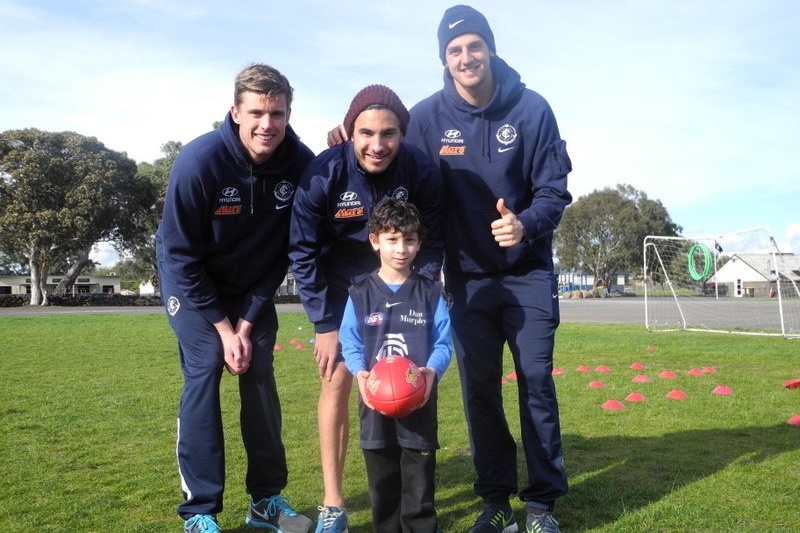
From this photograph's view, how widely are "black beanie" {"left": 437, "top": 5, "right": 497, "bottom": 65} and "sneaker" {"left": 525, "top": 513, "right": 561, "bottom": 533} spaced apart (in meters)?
2.79

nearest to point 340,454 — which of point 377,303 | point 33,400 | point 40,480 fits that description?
point 377,303

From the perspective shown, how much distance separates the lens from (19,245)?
4775cm

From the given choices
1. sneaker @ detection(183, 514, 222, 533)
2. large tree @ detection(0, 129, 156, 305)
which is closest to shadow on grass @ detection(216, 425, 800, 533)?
sneaker @ detection(183, 514, 222, 533)

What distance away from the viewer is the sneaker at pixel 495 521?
3938mm

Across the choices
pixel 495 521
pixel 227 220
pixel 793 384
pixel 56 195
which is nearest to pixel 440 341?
pixel 495 521

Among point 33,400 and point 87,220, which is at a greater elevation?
point 87,220

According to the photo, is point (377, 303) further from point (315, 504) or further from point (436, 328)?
point (315, 504)

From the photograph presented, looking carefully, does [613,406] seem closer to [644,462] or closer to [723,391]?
[723,391]

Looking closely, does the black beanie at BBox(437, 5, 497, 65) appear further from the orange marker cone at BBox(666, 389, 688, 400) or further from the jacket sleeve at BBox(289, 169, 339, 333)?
the orange marker cone at BBox(666, 389, 688, 400)

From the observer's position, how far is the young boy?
368 cm

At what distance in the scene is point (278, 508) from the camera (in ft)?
13.7

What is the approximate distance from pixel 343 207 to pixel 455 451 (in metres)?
2.79

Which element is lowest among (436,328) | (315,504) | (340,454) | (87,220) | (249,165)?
(315,504)

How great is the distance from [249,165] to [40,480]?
2.86 meters
